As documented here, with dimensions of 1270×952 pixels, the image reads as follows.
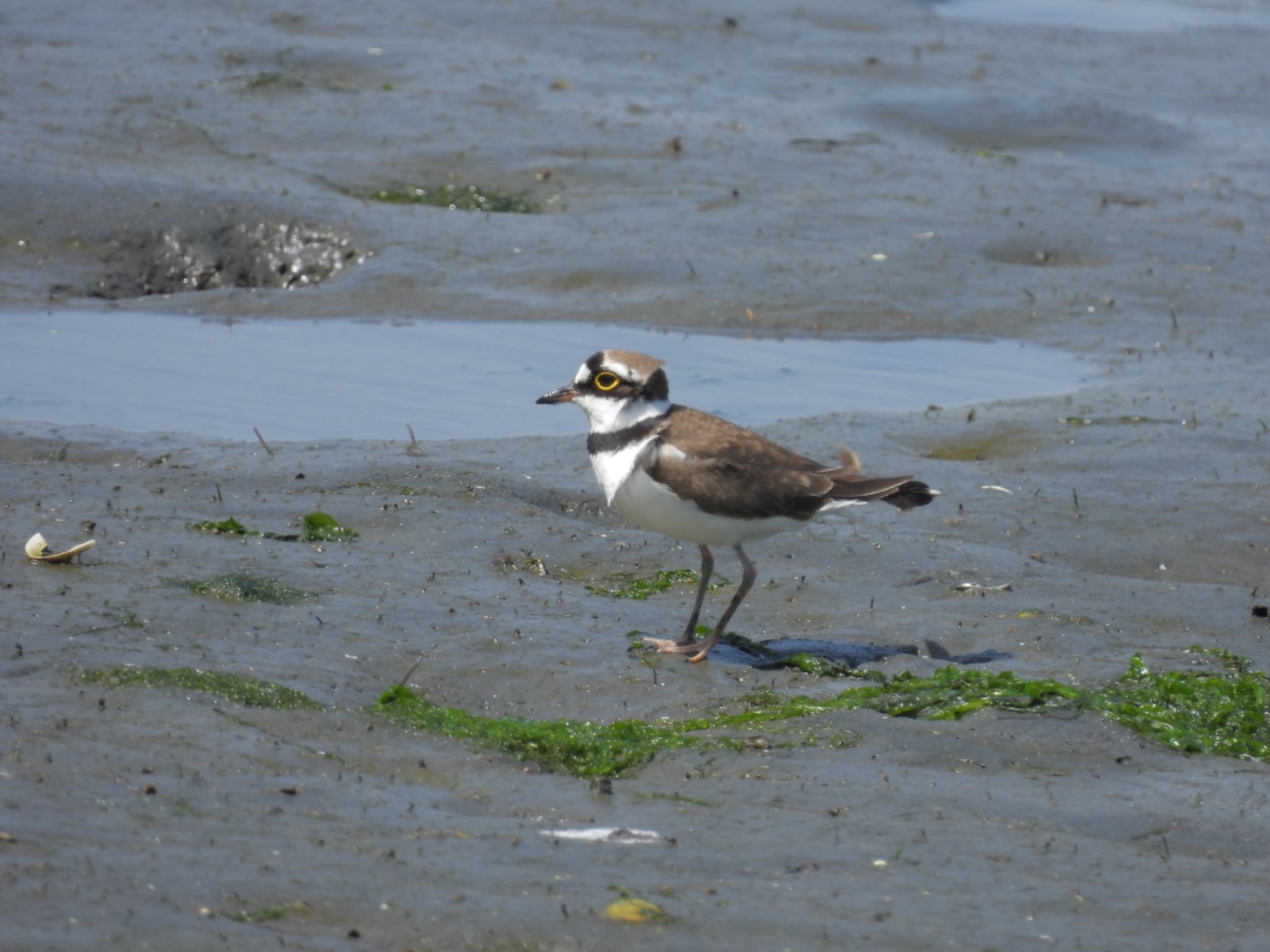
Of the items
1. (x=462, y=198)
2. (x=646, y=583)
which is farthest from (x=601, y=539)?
(x=462, y=198)

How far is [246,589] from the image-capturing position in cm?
614

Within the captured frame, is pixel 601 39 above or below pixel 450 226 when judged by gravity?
above

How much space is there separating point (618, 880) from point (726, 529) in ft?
6.90

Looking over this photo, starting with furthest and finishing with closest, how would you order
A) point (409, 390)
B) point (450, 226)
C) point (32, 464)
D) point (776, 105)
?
point (776, 105)
point (450, 226)
point (409, 390)
point (32, 464)

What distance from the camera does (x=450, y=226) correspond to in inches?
508

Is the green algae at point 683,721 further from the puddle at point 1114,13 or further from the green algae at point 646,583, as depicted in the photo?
the puddle at point 1114,13

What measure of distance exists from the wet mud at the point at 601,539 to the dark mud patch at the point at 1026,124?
8 centimetres

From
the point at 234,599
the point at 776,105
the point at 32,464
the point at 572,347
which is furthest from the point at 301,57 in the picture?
the point at 234,599

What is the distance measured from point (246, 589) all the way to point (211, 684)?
3.37ft

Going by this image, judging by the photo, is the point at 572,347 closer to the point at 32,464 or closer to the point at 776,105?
the point at 32,464

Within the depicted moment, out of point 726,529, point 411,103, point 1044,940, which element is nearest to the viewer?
point 1044,940

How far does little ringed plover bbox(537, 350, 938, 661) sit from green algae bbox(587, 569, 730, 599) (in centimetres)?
69

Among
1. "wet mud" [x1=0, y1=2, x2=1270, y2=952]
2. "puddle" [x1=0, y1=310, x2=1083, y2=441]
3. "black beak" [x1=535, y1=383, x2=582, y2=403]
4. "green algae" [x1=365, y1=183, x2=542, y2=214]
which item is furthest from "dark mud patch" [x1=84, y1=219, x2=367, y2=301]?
"black beak" [x1=535, y1=383, x2=582, y2=403]

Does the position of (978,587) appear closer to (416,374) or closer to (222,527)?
(222,527)
